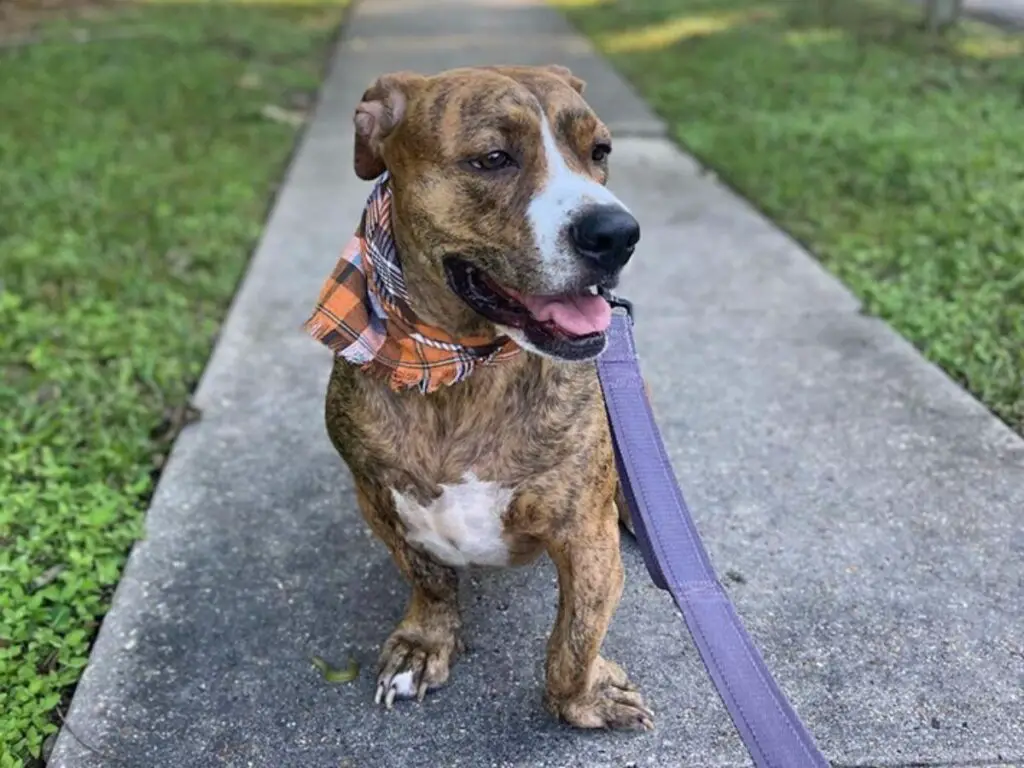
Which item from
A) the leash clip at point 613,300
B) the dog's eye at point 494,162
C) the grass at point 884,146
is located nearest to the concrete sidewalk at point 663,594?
the grass at point 884,146

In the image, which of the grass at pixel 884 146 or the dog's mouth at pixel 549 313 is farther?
the grass at pixel 884 146

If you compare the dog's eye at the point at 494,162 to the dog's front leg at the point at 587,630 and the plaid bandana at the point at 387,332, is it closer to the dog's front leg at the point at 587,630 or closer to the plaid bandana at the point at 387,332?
the plaid bandana at the point at 387,332

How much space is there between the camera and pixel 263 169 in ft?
23.4

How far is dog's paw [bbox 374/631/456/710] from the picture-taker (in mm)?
2748

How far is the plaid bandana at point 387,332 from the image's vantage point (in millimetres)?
2498

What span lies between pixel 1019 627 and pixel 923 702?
18.0 inches

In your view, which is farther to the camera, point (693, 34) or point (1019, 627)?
point (693, 34)

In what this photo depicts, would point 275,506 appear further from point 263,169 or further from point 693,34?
point 693,34

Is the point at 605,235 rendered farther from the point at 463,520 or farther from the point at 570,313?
the point at 463,520

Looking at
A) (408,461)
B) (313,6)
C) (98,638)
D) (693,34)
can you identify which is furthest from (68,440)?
(313,6)

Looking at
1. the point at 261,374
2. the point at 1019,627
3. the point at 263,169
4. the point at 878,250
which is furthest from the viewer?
the point at 263,169

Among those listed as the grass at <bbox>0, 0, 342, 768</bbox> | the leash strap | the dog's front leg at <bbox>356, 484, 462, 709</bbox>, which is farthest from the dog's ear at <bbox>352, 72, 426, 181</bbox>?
the grass at <bbox>0, 0, 342, 768</bbox>

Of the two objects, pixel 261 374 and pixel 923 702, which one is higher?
pixel 923 702

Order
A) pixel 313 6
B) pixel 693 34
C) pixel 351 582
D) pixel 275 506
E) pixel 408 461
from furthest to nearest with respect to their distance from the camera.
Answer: pixel 313 6
pixel 693 34
pixel 275 506
pixel 351 582
pixel 408 461
